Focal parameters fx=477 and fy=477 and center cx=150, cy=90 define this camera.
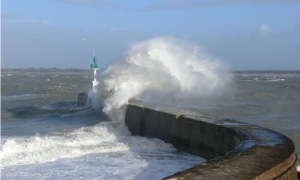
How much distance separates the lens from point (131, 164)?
7836 mm

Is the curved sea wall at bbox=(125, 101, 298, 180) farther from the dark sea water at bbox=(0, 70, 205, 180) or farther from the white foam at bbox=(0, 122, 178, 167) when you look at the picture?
the white foam at bbox=(0, 122, 178, 167)

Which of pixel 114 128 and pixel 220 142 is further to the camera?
pixel 114 128

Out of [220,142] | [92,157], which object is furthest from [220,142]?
[92,157]

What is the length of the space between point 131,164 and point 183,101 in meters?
13.8

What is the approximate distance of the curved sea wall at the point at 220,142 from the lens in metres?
4.95

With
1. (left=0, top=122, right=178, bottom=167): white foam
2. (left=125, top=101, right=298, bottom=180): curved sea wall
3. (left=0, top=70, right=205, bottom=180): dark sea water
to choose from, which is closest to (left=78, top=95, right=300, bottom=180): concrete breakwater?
(left=125, top=101, right=298, bottom=180): curved sea wall

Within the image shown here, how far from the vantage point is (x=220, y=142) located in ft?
27.6

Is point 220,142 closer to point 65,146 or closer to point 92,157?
point 92,157

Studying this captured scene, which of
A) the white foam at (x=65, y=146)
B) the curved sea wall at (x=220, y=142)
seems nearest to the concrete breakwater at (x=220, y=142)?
the curved sea wall at (x=220, y=142)

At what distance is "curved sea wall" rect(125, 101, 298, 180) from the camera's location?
495cm

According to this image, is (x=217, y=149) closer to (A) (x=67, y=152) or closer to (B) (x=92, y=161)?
(B) (x=92, y=161)

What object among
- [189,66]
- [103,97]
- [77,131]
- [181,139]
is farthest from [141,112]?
[189,66]

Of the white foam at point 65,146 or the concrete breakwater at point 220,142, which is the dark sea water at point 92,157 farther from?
the concrete breakwater at point 220,142

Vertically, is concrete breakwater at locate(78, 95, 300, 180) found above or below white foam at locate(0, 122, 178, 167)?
above
